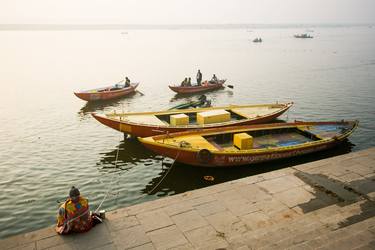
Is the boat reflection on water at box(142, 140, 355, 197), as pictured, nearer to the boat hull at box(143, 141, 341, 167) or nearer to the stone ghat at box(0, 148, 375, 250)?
the boat hull at box(143, 141, 341, 167)

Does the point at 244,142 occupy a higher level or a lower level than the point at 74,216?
higher

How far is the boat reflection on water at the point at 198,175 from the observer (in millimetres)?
17344

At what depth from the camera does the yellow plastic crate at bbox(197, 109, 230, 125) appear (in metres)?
22.8

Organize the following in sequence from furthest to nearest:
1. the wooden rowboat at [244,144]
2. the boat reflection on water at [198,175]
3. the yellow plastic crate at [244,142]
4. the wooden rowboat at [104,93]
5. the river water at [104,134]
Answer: the wooden rowboat at [104,93]
the yellow plastic crate at [244,142]
the wooden rowboat at [244,144]
the boat reflection on water at [198,175]
the river water at [104,134]

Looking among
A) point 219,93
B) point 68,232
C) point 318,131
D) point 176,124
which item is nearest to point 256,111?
point 318,131

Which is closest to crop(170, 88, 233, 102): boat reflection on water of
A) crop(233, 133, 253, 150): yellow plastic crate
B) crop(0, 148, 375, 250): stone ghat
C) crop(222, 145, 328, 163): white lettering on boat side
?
crop(233, 133, 253, 150): yellow plastic crate

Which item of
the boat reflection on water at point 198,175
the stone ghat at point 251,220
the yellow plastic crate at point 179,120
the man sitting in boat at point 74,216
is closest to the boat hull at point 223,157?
the boat reflection on water at point 198,175

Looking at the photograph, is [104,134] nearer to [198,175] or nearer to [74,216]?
[198,175]

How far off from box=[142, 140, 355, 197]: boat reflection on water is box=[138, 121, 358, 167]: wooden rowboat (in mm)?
597

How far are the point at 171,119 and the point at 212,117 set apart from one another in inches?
113

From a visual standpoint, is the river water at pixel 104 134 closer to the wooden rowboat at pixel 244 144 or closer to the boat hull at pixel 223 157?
the boat hull at pixel 223 157

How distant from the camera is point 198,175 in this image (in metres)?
18.3

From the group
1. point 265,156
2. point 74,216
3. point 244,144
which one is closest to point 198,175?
point 244,144

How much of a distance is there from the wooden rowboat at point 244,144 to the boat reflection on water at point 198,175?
1.96 feet
